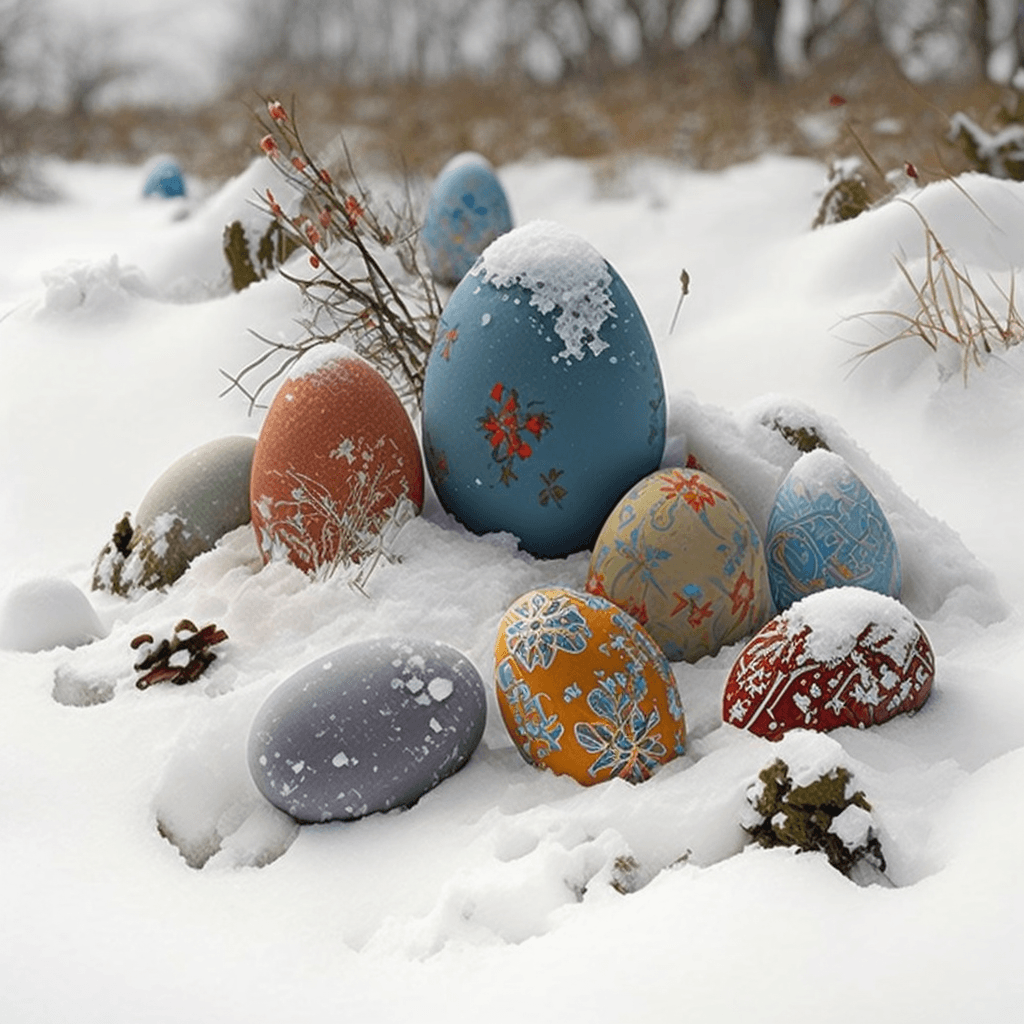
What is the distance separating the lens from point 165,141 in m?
14.3

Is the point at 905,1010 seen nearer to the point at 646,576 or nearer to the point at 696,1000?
the point at 696,1000

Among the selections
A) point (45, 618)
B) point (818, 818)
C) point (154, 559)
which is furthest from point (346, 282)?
point (818, 818)

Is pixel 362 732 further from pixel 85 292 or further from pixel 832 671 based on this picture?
pixel 85 292

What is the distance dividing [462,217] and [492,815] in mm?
4023

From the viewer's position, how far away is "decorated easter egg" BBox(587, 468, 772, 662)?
2365mm

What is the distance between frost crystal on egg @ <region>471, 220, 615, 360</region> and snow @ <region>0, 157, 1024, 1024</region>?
1.44ft

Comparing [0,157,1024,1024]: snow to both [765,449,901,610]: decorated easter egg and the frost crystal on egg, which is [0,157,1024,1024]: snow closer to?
[765,449,901,610]: decorated easter egg

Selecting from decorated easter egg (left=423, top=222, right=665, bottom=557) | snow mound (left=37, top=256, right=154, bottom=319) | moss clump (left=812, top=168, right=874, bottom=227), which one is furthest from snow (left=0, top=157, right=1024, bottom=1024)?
moss clump (left=812, top=168, right=874, bottom=227)

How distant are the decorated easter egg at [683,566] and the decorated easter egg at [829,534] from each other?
146 mm

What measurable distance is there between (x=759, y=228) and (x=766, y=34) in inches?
363

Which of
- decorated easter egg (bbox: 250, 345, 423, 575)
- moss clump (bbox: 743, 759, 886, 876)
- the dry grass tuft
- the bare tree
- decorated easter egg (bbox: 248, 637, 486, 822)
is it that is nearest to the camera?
moss clump (bbox: 743, 759, 886, 876)

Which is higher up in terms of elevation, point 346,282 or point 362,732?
point 346,282

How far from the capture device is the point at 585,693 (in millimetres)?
2037

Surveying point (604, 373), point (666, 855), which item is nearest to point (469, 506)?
point (604, 373)
